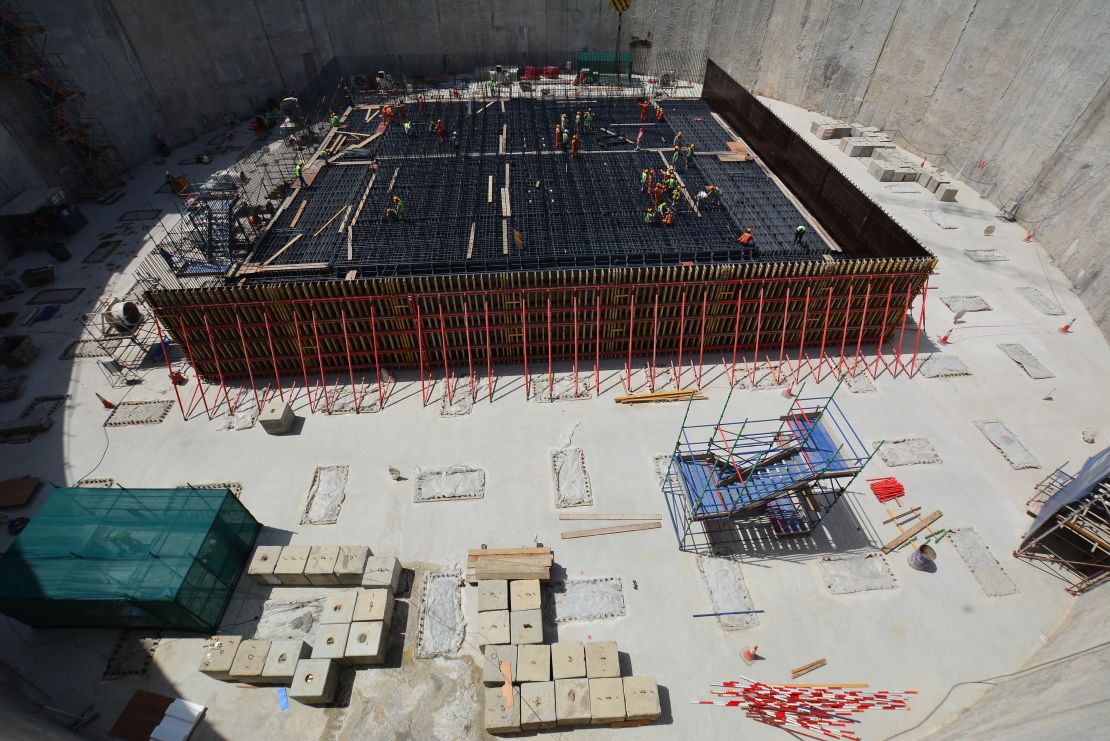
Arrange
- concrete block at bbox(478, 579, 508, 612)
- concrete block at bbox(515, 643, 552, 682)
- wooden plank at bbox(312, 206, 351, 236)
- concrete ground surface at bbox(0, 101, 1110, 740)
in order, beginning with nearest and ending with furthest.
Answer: concrete block at bbox(515, 643, 552, 682), concrete ground surface at bbox(0, 101, 1110, 740), concrete block at bbox(478, 579, 508, 612), wooden plank at bbox(312, 206, 351, 236)

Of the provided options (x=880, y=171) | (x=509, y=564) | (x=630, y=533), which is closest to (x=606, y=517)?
(x=630, y=533)

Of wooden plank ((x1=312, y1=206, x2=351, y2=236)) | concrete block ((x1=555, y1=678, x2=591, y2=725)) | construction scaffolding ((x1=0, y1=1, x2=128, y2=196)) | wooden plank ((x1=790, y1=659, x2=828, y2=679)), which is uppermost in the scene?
construction scaffolding ((x1=0, y1=1, x2=128, y2=196))

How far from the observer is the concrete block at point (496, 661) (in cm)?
1267

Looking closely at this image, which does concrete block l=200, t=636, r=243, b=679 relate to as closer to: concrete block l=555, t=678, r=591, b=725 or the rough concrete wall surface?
concrete block l=555, t=678, r=591, b=725

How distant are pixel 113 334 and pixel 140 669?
627 inches

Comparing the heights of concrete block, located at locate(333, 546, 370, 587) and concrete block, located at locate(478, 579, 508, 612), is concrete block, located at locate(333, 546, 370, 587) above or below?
above

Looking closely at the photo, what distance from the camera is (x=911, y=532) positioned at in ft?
53.9

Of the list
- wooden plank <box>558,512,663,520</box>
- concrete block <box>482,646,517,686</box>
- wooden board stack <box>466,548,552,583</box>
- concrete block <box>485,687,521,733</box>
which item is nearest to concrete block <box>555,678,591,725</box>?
concrete block <box>485,687,521,733</box>

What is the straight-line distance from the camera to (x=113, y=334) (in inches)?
899

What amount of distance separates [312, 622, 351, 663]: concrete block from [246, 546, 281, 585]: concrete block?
2.45m

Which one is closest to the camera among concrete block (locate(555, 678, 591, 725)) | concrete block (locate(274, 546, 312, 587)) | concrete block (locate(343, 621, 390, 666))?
concrete block (locate(555, 678, 591, 725))

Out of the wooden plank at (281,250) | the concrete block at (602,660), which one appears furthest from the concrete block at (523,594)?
the wooden plank at (281,250)

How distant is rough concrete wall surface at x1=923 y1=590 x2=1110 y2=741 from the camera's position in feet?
31.0

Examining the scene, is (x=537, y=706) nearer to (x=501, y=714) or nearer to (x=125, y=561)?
(x=501, y=714)
